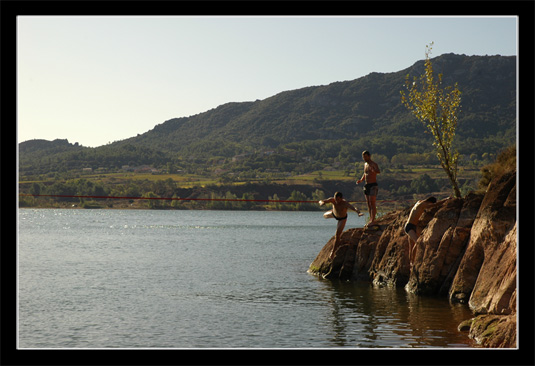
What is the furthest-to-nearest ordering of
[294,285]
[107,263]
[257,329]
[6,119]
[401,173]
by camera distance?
[401,173]
[107,263]
[294,285]
[257,329]
[6,119]

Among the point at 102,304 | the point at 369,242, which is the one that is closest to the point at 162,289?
the point at 102,304

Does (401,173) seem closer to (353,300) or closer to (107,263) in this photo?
(107,263)

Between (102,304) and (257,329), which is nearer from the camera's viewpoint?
(257,329)

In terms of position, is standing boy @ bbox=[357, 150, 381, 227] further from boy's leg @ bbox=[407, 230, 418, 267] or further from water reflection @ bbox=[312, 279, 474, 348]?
water reflection @ bbox=[312, 279, 474, 348]

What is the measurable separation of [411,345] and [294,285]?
12279 mm

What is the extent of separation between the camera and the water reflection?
15.5 meters

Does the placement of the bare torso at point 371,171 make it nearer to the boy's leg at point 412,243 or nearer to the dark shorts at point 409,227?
the dark shorts at point 409,227

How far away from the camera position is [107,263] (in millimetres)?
40844

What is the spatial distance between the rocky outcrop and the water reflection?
0.43 meters

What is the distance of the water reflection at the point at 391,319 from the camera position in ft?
50.7

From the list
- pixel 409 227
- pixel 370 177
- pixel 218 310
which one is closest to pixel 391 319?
pixel 409 227

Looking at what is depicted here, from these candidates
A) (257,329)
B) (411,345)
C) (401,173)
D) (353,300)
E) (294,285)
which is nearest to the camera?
(411,345)

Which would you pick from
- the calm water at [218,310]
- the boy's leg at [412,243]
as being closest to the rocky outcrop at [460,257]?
the boy's leg at [412,243]

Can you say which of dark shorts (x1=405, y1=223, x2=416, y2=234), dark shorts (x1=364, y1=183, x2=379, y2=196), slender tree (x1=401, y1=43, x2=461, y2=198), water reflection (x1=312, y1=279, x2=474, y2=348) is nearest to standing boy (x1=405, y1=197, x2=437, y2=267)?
dark shorts (x1=405, y1=223, x2=416, y2=234)
